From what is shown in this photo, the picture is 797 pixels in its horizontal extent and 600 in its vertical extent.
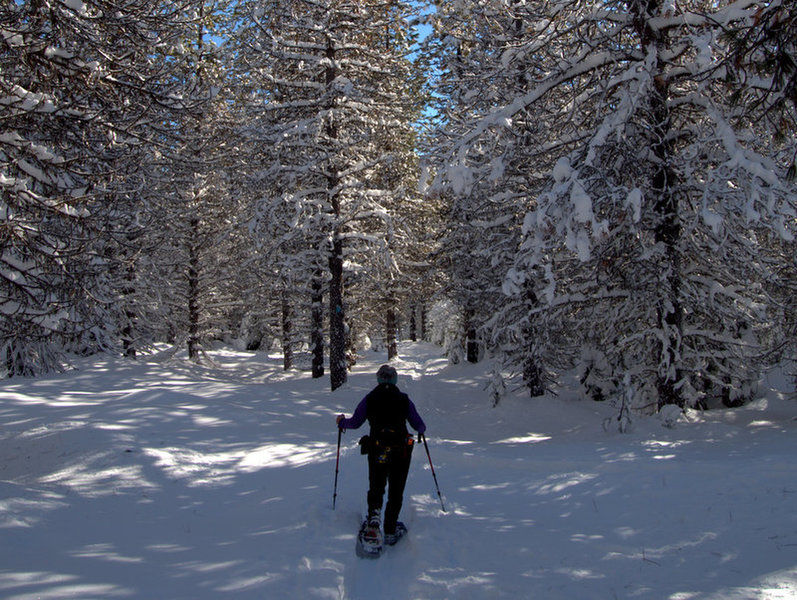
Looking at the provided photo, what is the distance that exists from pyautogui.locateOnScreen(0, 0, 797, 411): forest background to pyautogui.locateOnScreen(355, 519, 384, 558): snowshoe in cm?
418

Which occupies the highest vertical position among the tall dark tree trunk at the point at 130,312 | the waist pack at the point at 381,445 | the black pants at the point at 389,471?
the tall dark tree trunk at the point at 130,312

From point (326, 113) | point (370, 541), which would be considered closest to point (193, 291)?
point (326, 113)

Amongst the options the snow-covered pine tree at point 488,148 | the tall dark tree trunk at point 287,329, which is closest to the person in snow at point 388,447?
the snow-covered pine tree at point 488,148

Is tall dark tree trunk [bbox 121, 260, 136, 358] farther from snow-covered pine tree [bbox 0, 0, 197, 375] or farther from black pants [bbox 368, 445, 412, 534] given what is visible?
black pants [bbox 368, 445, 412, 534]

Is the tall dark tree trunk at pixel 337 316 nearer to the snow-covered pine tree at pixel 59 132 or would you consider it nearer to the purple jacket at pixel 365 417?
the snow-covered pine tree at pixel 59 132

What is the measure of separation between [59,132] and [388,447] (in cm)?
622

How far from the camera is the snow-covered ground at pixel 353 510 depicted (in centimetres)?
414

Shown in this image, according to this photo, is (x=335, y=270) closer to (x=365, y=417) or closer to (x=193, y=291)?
(x=193, y=291)

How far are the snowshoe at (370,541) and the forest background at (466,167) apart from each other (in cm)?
418

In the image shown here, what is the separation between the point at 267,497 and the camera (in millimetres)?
6348

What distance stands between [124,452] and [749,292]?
11.0 metres

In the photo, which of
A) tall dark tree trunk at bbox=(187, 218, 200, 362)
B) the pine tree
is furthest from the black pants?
tall dark tree trunk at bbox=(187, 218, 200, 362)

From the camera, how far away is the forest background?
6.79 metres

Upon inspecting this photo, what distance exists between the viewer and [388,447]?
17.7 feet
